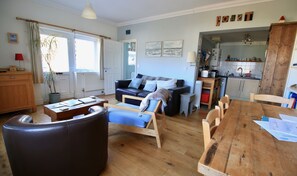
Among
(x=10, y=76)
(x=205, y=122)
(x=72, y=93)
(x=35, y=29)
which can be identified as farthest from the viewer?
(x=72, y=93)

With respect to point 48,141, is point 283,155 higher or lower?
higher

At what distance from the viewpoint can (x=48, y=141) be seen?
1016mm

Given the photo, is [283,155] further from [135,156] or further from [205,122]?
[135,156]

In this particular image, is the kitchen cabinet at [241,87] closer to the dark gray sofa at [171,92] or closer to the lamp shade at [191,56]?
the dark gray sofa at [171,92]

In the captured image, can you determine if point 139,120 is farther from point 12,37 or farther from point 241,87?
point 241,87

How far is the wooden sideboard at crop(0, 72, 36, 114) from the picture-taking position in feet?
9.01

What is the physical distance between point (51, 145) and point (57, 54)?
12.2 feet

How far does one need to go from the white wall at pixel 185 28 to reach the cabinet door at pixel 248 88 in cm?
264

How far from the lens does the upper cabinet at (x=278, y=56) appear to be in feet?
8.11

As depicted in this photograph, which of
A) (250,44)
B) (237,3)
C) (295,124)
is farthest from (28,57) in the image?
(250,44)

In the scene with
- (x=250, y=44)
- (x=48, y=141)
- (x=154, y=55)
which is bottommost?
(x=48, y=141)

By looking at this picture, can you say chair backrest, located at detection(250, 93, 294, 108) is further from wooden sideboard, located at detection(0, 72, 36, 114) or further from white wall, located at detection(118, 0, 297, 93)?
wooden sideboard, located at detection(0, 72, 36, 114)

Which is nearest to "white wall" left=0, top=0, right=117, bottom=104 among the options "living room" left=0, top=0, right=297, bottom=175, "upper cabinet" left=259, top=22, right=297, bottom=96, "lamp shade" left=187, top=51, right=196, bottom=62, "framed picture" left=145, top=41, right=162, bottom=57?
"living room" left=0, top=0, right=297, bottom=175

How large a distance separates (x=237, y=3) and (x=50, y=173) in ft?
14.0
